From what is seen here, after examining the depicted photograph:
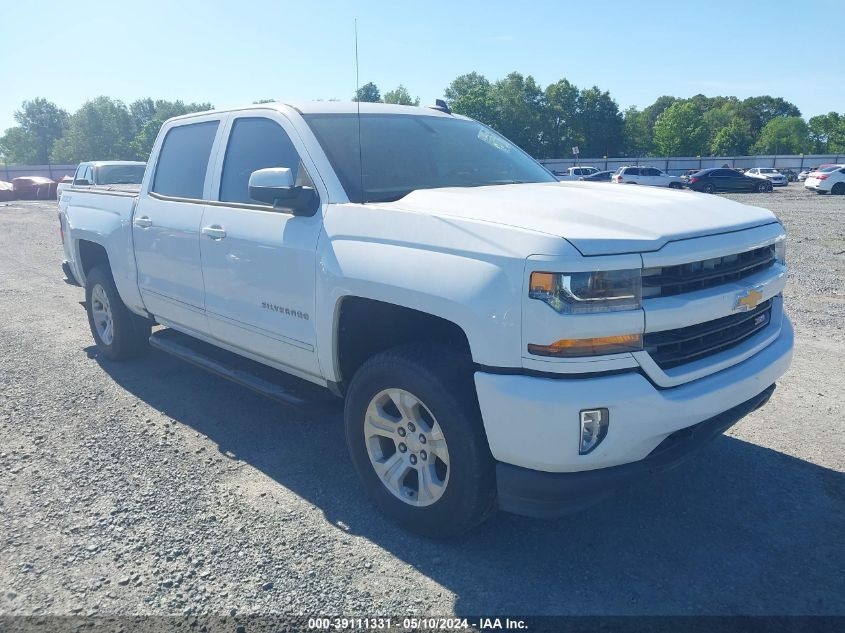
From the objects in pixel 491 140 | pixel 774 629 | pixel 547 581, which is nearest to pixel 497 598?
pixel 547 581

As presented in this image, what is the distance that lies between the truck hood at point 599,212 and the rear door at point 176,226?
5.97ft

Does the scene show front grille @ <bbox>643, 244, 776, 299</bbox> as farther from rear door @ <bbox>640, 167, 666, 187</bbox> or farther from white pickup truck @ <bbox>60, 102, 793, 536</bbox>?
rear door @ <bbox>640, 167, 666, 187</bbox>

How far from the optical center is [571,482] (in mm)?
2645

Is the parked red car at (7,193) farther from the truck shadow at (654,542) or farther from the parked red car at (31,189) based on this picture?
the truck shadow at (654,542)

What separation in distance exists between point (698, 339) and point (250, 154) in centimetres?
287

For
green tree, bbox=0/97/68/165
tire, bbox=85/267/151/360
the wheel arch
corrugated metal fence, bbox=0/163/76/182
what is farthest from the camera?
green tree, bbox=0/97/68/165

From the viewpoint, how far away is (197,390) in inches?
215

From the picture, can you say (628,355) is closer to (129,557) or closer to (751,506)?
(751,506)

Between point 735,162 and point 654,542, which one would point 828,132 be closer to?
point 735,162

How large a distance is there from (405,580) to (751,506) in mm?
1858

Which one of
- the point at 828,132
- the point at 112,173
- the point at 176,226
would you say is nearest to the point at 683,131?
the point at 828,132

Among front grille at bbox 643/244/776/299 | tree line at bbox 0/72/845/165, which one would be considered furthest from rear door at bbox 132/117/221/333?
tree line at bbox 0/72/845/165

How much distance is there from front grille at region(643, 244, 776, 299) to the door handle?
261 centimetres

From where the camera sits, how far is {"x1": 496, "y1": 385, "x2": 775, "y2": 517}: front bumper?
2654 millimetres
